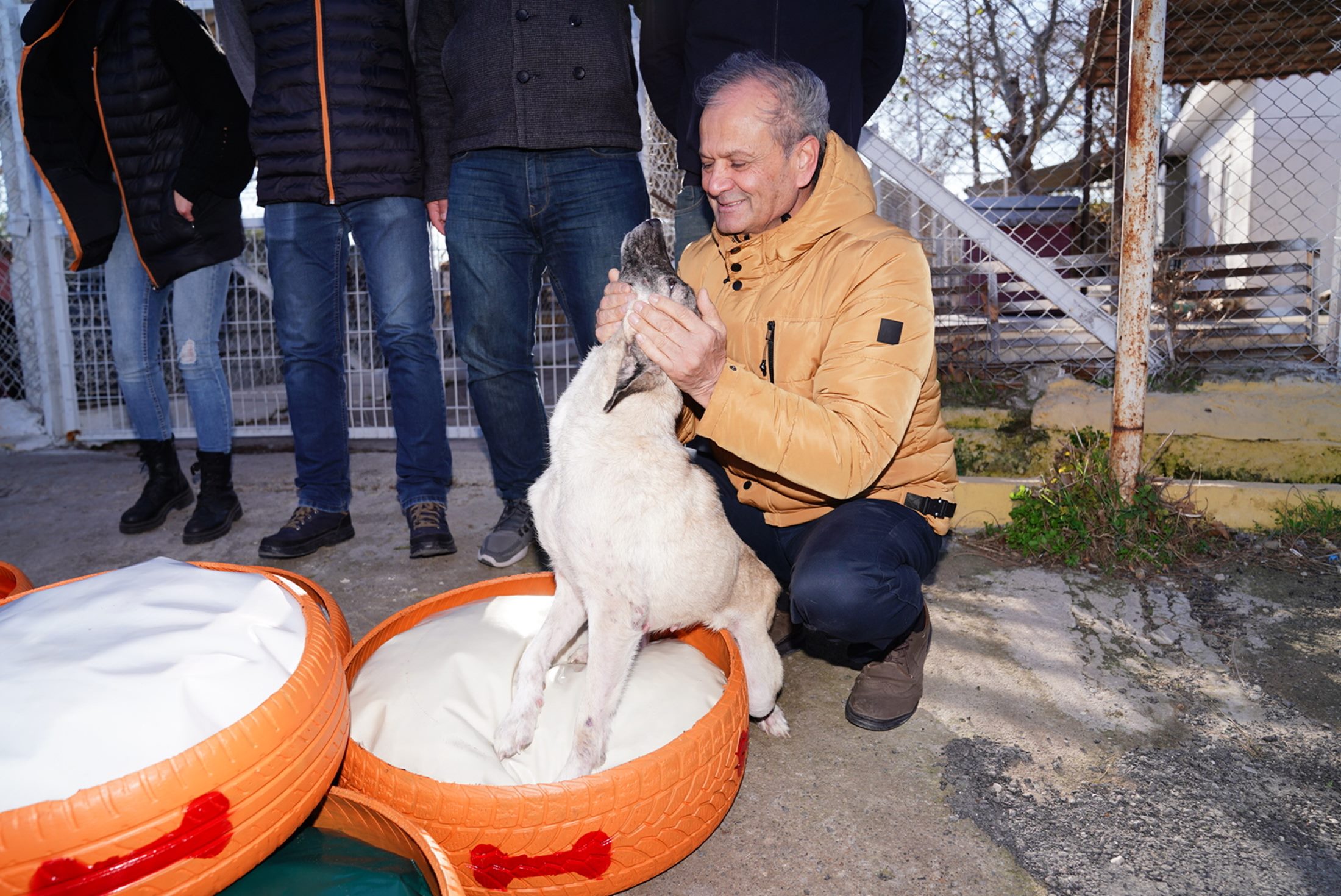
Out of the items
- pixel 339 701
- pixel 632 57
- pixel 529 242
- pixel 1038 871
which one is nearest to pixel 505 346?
pixel 529 242

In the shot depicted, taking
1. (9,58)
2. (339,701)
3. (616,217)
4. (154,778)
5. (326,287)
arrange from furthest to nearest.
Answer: (9,58) → (326,287) → (616,217) → (339,701) → (154,778)

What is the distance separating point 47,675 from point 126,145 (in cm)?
306

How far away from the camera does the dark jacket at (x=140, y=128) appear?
3404 millimetres

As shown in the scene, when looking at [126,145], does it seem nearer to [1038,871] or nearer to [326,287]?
[326,287]

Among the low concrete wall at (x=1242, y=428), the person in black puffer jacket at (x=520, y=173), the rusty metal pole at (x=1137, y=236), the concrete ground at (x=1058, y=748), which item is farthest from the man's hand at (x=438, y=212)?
the low concrete wall at (x=1242, y=428)

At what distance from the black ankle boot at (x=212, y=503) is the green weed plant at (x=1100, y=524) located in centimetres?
362

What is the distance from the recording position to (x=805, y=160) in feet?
7.32

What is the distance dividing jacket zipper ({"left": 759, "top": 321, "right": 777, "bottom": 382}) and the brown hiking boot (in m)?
0.86

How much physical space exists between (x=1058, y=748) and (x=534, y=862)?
1.42m

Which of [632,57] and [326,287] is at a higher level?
[632,57]

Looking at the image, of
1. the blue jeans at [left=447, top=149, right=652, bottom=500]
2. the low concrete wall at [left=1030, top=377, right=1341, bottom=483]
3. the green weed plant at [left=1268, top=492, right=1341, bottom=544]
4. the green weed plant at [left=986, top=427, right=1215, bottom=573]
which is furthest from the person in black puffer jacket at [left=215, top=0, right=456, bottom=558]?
the green weed plant at [left=1268, top=492, right=1341, bottom=544]

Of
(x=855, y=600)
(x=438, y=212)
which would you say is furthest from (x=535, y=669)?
(x=438, y=212)

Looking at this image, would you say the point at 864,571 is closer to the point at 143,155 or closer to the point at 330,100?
the point at 330,100

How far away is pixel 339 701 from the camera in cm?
158
